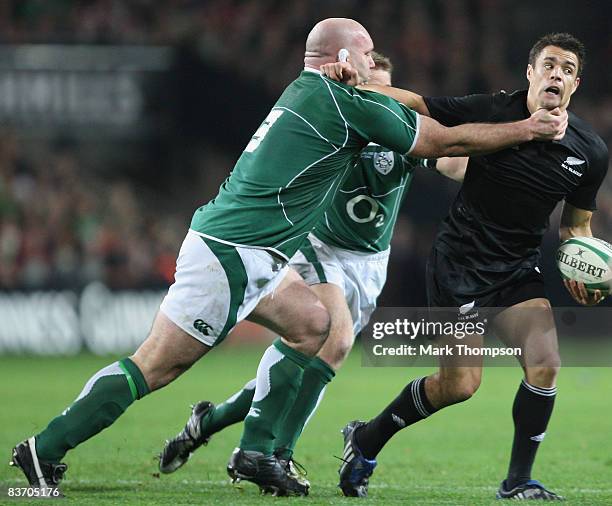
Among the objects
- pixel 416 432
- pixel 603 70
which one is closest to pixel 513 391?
pixel 416 432

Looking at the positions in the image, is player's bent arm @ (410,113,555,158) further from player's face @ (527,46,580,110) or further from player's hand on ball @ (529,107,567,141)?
player's face @ (527,46,580,110)

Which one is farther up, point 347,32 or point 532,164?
point 347,32

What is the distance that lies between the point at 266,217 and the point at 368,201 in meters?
1.32

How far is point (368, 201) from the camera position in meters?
6.90

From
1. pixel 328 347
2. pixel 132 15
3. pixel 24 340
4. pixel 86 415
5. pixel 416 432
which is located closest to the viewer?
pixel 86 415

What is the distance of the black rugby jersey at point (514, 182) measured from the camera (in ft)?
20.0

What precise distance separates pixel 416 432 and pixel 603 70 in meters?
11.8

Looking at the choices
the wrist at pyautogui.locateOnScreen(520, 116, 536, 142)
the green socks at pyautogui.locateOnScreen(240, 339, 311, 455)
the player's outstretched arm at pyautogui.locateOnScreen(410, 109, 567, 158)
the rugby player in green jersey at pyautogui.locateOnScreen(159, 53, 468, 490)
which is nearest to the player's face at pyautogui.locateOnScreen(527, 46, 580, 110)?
the player's outstretched arm at pyautogui.locateOnScreen(410, 109, 567, 158)

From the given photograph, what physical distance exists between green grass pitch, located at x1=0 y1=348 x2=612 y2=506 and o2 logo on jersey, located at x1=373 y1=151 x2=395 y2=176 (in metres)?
1.78

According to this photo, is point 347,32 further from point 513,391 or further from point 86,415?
point 513,391

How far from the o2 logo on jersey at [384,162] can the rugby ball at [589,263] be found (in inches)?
46.6

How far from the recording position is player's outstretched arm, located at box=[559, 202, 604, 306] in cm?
617

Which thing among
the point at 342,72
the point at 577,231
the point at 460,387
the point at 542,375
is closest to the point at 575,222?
the point at 577,231

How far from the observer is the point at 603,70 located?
19328mm
